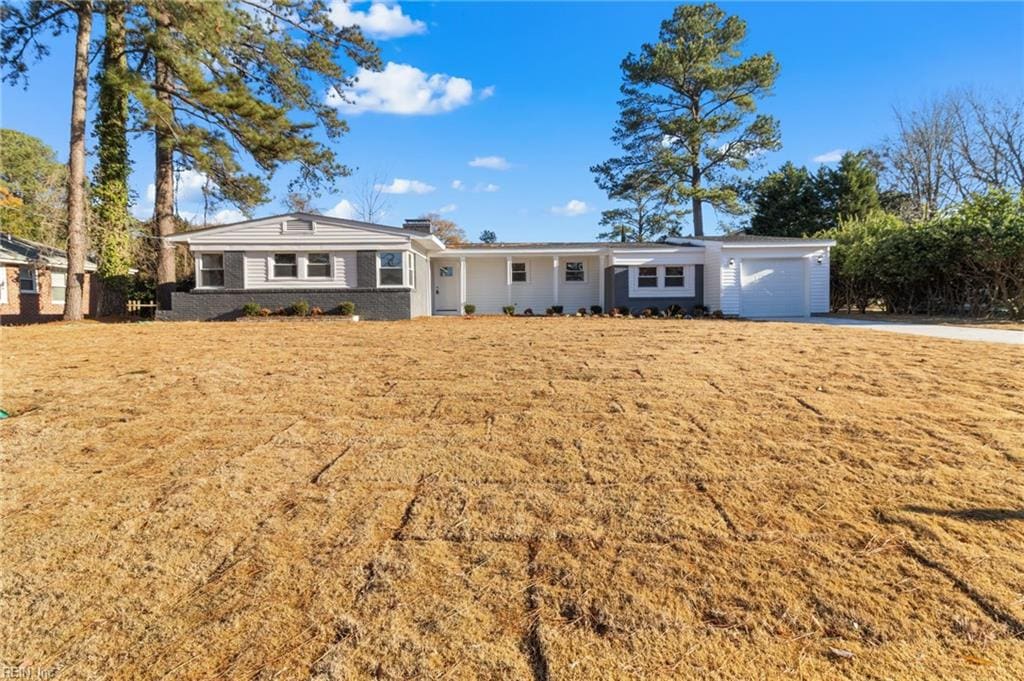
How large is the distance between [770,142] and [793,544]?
30.6m

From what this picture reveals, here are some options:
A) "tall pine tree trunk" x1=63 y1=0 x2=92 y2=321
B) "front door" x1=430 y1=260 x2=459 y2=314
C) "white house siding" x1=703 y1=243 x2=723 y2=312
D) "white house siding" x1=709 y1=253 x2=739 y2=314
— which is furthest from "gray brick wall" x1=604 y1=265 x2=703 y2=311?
"tall pine tree trunk" x1=63 y1=0 x2=92 y2=321

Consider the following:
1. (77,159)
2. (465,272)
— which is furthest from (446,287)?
(77,159)

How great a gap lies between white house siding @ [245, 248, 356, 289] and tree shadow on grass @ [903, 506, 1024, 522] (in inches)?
652

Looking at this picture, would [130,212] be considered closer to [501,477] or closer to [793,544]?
[501,477]

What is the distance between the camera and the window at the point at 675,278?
2081 centimetres

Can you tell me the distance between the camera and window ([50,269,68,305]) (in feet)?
71.8

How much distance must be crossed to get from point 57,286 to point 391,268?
50.7 feet

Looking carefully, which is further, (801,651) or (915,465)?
(915,465)

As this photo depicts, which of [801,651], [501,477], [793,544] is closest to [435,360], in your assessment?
[501,477]

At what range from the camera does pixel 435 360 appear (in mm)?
7707

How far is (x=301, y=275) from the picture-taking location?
17.7 meters

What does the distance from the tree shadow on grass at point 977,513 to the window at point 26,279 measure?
2745 cm

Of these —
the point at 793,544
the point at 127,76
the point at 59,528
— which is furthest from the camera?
the point at 127,76

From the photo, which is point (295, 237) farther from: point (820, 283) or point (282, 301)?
point (820, 283)
